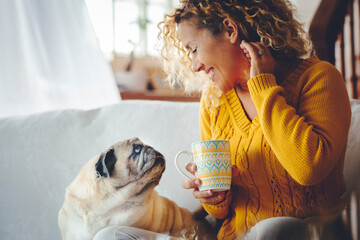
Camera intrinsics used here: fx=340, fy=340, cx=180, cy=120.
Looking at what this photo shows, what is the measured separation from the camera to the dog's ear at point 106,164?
30.0 inches

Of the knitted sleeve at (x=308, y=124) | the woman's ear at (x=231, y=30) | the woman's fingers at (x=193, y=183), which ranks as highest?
the woman's ear at (x=231, y=30)

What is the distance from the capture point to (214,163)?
71 cm

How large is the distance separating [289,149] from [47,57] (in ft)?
3.25

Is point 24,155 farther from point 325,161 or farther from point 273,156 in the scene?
point 325,161

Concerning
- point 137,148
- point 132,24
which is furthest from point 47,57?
point 132,24

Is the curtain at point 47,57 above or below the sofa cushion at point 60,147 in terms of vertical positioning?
above

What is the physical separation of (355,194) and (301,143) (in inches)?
8.1

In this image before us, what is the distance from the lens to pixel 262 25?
865 mm

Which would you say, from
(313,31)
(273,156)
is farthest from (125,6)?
(273,156)

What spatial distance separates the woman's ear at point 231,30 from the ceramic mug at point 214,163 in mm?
292

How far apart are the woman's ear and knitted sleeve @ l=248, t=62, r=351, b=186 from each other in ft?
0.49

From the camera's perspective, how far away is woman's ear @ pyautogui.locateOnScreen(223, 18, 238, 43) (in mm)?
864

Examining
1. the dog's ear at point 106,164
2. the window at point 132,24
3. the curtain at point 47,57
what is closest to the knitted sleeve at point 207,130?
the dog's ear at point 106,164

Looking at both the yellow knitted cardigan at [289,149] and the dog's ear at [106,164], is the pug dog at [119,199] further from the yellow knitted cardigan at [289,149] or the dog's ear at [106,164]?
the yellow knitted cardigan at [289,149]
